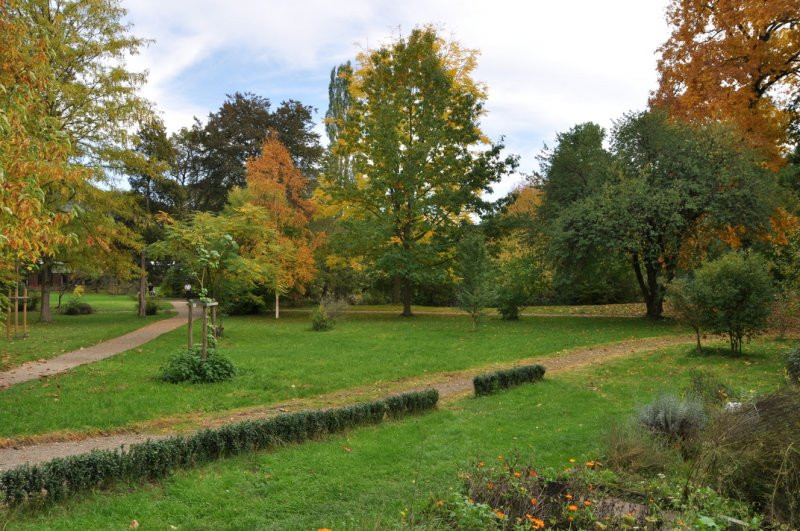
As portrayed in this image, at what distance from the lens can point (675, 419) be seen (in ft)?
19.5

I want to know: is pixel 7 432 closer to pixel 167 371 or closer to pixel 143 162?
pixel 167 371

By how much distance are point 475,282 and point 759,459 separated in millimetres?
14046

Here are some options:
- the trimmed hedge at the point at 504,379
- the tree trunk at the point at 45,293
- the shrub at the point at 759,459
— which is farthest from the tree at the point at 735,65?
the tree trunk at the point at 45,293

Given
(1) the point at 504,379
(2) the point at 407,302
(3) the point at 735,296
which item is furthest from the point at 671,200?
(2) the point at 407,302

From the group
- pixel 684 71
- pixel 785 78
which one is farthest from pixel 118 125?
pixel 785 78

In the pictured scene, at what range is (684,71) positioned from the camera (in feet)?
67.9

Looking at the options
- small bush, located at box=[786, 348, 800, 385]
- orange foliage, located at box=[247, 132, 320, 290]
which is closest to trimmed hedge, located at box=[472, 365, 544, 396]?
small bush, located at box=[786, 348, 800, 385]

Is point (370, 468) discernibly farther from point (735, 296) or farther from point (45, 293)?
point (45, 293)

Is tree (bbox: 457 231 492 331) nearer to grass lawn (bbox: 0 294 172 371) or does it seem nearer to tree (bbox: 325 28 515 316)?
tree (bbox: 325 28 515 316)

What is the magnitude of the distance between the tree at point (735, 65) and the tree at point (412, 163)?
7.86 metres

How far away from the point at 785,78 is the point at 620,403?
788 inches

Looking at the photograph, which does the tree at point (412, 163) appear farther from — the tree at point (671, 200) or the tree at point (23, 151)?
the tree at point (23, 151)

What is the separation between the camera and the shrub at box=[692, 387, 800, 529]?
398 centimetres

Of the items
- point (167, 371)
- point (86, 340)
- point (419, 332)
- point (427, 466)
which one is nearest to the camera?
point (427, 466)
